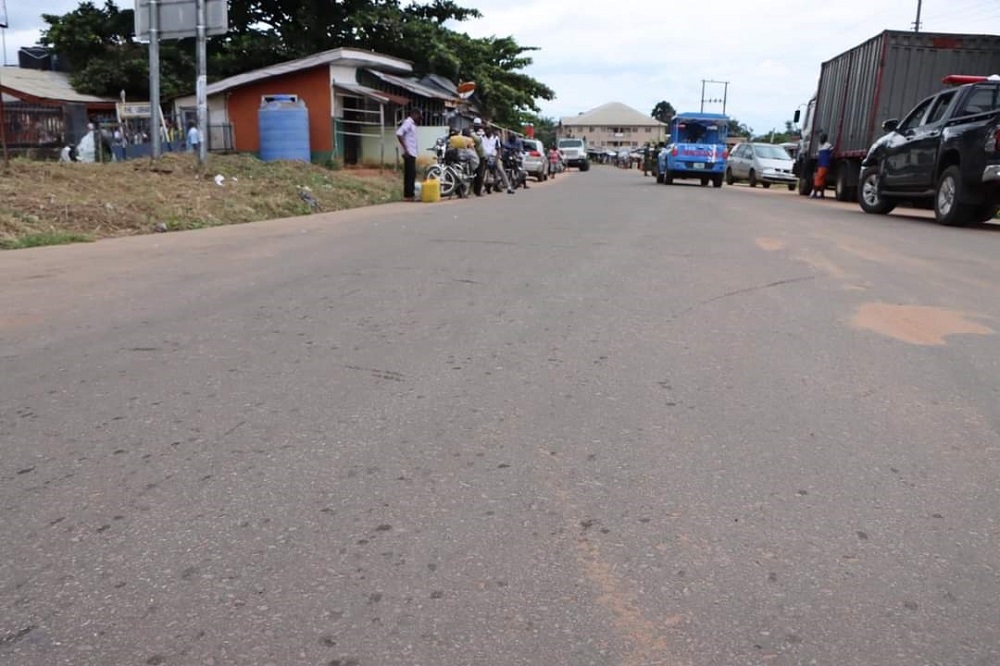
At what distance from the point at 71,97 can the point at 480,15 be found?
658 inches

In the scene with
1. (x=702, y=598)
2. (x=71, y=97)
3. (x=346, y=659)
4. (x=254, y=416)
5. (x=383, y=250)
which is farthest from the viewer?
(x=71, y=97)

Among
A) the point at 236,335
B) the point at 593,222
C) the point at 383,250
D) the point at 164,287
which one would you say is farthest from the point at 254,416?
the point at 593,222

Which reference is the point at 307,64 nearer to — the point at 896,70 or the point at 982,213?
the point at 896,70

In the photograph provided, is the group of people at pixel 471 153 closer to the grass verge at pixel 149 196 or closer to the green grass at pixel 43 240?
the grass verge at pixel 149 196

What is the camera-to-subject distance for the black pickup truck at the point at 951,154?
11.2m

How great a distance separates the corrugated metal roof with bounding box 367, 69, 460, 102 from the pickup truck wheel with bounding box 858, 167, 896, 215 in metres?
16.0

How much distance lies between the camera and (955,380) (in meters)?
4.16

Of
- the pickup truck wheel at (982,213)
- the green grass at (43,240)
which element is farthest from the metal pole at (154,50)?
the pickup truck wheel at (982,213)

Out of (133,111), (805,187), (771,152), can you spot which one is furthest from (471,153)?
(771,152)

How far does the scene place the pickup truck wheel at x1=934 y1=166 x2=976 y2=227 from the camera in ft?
39.0

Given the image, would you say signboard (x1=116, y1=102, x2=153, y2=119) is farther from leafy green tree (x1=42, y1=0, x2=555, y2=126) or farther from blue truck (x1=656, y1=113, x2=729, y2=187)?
blue truck (x1=656, y1=113, x2=729, y2=187)

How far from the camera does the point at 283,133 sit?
21109mm

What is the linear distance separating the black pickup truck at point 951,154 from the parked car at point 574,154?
4392 centimetres

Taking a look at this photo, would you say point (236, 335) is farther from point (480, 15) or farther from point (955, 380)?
point (480, 15)
